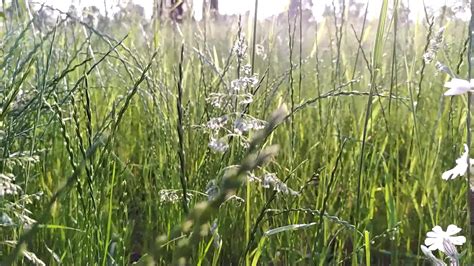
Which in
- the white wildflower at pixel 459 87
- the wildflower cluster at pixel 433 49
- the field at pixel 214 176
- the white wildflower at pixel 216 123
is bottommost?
the field at pixel 214 176

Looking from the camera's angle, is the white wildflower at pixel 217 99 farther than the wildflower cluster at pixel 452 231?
Yes

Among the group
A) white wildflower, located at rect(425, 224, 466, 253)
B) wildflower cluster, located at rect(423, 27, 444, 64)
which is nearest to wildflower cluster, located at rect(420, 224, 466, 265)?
white wildflower, located at rect(425, 224, 466, 253)

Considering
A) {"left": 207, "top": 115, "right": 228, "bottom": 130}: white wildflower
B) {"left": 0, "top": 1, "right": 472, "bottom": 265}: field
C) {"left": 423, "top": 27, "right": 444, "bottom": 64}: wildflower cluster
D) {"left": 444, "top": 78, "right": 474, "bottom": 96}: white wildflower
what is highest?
{"left": 444, "top": 78, "right": 474, "bottom": 96}: white wildflower

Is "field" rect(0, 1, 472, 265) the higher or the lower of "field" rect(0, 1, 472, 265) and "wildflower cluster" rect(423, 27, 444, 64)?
the lower

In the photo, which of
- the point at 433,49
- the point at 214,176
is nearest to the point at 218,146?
the point at 214,176

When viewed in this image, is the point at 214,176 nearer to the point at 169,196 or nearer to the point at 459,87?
the point at 169,196

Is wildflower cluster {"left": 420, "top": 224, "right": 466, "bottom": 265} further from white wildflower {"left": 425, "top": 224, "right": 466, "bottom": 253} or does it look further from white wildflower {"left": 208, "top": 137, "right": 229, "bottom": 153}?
white wildflower {"left": 208, "top": 137, "right": 229, "bottom": 153}

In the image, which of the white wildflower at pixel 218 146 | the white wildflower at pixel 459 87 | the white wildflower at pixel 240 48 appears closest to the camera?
the white wildflower at pixel 459 87

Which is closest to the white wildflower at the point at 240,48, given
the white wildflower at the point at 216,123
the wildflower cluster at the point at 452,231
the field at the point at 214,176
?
the field at the point at 214,176

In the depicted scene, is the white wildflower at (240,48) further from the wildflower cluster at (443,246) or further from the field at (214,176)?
the wildflower cluster at (443,246)

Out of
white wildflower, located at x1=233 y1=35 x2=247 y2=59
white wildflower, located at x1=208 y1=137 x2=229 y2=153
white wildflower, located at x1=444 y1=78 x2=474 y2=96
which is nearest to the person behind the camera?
white wildflower, located at x1=444 y1=78 x2=474 y2=96

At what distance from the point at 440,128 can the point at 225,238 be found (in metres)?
0.82

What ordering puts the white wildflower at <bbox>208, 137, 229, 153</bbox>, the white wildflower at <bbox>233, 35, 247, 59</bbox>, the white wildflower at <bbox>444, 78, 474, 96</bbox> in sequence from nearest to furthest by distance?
the white wildflower at <bbox>444, 78, 474, 96</bbox> < the white wildflower at <bbox>208, 137, 229, 153</bbox> < the white wildflower at <bbox>233, 35, 247, 59</bbox>

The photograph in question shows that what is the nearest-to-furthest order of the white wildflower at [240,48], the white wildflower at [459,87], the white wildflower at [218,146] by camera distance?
the white wildflower at [459,87] < the white wildflower at [218,146] < the white wildflower at [240,48]
